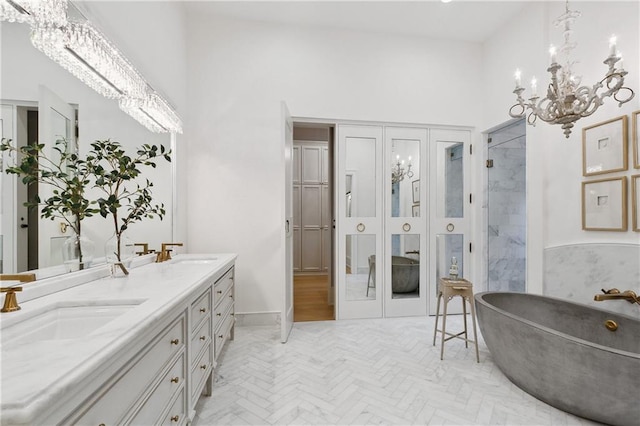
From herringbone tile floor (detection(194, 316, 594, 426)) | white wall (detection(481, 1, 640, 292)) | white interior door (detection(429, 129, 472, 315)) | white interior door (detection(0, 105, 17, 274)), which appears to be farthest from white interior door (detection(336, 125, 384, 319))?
white interior door (detection(0, 105, 17, 274))

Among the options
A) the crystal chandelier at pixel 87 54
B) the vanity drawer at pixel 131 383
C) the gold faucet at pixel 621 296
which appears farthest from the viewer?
the gold faucet at pixel 621 296

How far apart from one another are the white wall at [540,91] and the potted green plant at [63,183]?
3.54 meters

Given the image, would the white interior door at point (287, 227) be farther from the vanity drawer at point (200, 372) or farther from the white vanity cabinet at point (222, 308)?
the vanity drawer at point (200, 372)

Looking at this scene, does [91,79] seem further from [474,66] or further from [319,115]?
[474,66]

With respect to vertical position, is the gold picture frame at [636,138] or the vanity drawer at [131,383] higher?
the gold picture frame at [636,138]

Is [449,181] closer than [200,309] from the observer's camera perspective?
No

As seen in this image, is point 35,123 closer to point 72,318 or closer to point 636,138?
point 72,318

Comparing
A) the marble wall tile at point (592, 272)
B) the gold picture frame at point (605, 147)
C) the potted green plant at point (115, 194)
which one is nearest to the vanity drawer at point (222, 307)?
the potted green plant at point (115, 194)

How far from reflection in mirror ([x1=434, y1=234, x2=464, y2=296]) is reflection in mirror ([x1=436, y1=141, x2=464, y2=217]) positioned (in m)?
0.28

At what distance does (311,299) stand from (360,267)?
3.82ft

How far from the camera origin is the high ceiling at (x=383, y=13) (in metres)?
3.11

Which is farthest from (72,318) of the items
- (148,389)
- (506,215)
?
(506,215)

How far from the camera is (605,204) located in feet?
7.70

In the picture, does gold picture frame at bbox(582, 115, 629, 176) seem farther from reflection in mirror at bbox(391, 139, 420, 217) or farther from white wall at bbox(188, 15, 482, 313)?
white wall at bbox(188, 15, 482, 313)
